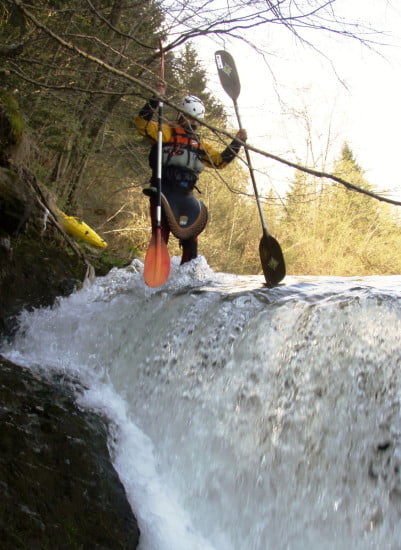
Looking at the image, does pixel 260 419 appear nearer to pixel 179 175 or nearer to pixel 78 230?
pixel 179 175

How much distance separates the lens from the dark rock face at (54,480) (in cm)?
154

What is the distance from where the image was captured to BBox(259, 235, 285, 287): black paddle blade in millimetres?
4129

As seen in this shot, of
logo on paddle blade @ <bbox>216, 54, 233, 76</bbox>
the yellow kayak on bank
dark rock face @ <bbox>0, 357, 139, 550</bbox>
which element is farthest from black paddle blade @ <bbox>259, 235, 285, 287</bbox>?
the yellow kayak on bank

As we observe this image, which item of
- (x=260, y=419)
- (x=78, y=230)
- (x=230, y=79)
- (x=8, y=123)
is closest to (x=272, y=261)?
(x=230, y=79)

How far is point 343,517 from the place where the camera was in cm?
183

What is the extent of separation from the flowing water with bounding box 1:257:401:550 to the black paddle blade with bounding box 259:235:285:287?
2.53ft

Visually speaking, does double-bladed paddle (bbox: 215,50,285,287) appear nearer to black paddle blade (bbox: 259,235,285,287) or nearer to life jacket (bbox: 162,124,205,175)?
black paddle blade (bbox: 259,235,285,287)

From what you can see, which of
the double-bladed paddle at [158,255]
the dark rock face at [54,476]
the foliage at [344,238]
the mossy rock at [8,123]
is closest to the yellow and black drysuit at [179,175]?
the double-bladed paddle at [158,255]

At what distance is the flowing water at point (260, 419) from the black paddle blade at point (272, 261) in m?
0.77

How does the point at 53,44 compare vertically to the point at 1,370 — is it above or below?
above

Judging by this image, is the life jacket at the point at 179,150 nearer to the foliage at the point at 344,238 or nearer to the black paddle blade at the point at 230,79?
the black paddle blade at the point at 230,79

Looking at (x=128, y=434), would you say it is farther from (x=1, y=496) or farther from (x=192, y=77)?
(x=192, y=77)

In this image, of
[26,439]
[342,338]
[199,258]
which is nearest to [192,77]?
[199,258]

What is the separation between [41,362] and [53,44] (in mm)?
3813
